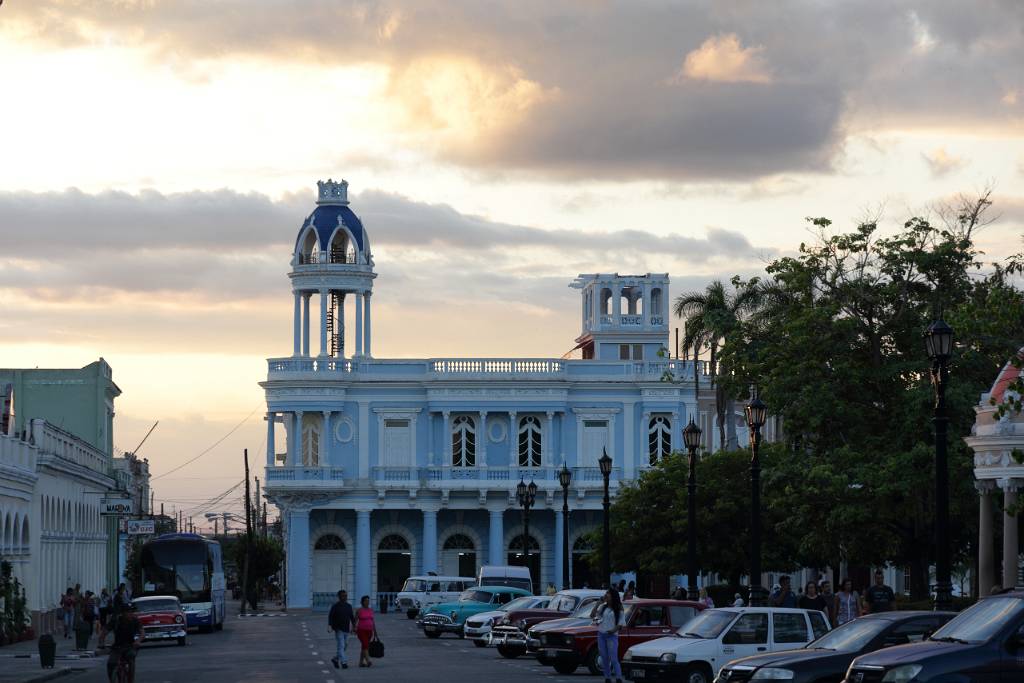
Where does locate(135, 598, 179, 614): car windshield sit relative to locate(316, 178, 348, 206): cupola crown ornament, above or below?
below

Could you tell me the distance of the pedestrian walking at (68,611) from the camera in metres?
62.1

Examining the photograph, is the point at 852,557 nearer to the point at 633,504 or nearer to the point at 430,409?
the point at 633,504

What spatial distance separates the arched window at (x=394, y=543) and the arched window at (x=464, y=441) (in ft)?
15.0

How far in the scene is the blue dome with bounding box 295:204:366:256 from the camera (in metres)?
91.6

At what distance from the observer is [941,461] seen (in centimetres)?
2816

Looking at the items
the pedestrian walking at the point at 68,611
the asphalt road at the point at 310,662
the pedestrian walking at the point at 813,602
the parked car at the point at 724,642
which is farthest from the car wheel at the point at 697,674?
the pedestrian walking at the point at 68,611

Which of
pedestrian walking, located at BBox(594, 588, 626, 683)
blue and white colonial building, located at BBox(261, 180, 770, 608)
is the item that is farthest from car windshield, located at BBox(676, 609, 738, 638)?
blue and white colonial building, located at BBox(261, 180, 770, 608)

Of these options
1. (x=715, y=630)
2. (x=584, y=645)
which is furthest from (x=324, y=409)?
(x=715, y=630)

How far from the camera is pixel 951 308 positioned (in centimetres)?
4816

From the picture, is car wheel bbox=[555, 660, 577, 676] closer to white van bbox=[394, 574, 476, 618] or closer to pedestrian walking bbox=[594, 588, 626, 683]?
pedestrian walking bbox=[594, 588, 626, 683]

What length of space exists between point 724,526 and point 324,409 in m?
34.5

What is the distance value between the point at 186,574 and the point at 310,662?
2604 centimetres

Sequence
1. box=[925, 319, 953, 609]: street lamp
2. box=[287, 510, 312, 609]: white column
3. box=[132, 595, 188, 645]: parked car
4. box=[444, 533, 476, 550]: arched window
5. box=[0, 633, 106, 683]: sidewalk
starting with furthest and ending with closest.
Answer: box=[444, 533, 476, 550]: arched window → box=[287, 510, 312, 609]: white column → box=[132, 595, 188, 645]: parked car → box=[0, 633, 106, 683]: sidewalk → box=[925, 319, 953, 609]: street lamp

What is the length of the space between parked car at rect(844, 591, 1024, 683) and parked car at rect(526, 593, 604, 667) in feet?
53.9
